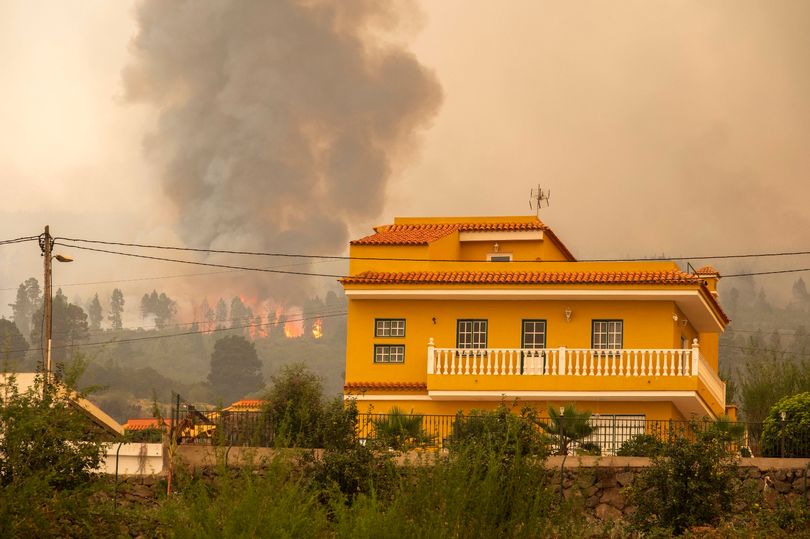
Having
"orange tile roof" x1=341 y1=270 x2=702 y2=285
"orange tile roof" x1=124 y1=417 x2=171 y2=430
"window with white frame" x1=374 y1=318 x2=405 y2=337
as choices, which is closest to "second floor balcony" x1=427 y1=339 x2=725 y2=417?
"window with white frame" x1=374 y1=318 x2=405 y2=337

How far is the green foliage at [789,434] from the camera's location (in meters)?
35.6

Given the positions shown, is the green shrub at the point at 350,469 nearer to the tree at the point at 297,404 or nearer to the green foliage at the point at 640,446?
the tree at the point at 297,404

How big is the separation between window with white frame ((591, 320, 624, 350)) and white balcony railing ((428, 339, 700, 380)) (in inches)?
27.1

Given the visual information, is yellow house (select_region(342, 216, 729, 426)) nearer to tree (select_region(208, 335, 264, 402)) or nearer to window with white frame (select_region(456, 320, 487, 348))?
window with white frame (select_region(456, 320, 487, 348))

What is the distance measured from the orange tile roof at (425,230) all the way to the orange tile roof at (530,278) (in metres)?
1.92

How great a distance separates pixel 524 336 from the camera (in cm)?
4781

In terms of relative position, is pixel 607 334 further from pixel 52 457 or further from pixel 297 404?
pixel 52 457

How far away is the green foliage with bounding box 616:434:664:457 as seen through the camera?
3441 cm

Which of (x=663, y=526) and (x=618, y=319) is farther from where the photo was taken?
(x=618, y=319)

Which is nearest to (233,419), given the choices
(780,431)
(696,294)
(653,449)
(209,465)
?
(209,465)

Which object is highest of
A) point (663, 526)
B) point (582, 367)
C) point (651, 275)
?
point (651, 275)

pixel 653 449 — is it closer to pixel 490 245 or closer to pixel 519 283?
pixel 519 283

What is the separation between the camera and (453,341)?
4788 centimetres

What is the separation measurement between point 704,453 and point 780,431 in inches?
235
